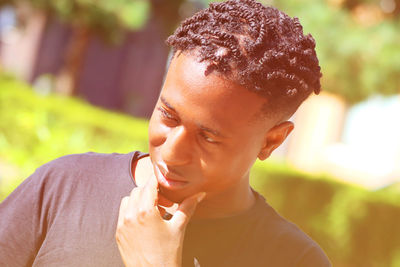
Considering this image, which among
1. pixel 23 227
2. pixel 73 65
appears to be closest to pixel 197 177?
pixel 23 227

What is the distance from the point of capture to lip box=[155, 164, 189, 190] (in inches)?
56.3

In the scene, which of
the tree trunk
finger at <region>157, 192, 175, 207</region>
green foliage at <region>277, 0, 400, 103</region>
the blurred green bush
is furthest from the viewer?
the tree trunk

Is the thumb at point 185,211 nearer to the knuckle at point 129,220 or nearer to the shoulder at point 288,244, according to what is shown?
the knuckle at point 129,220

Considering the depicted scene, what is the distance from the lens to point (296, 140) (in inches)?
667

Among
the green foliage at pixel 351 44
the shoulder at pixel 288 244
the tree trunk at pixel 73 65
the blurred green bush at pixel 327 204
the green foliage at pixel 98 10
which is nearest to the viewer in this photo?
the shoulder at pixel 288 244

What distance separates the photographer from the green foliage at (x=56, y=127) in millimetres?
8547

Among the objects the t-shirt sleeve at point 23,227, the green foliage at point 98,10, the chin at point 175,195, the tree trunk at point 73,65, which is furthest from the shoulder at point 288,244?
the tree trunk at point 73,65

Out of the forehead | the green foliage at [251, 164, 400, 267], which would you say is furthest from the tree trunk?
the forehead

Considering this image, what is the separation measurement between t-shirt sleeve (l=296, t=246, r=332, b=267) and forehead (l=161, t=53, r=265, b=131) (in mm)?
509

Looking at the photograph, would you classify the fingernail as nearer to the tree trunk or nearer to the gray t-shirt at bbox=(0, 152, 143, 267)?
the gray t-shirt at bbox=(0, 152, 143, 267)

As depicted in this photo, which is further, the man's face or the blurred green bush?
the blurred green bush

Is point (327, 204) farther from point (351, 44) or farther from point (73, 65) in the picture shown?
point (73, 65)

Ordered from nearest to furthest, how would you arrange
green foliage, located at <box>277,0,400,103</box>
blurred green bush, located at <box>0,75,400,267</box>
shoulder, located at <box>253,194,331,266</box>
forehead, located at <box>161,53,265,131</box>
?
forehead, located at <box>161,53,265,131</box>, shoulder, located at <box>253,194,331,266</box>, blurred green bush, located at <box>0,75,400,267</box>, green foliage, located at <box>277,0,400,103</box>

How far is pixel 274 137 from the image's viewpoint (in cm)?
162
